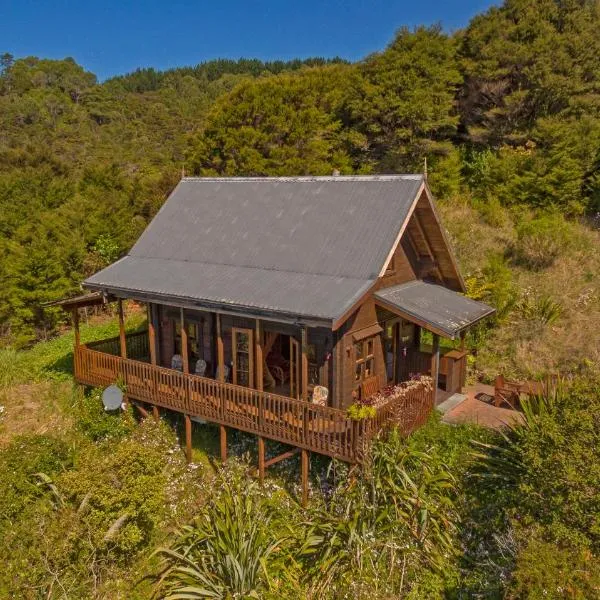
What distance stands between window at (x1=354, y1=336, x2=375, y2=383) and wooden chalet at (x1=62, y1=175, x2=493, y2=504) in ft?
0.17

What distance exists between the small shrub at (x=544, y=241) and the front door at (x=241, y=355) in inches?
588

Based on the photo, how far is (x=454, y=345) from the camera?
1945 centimetres

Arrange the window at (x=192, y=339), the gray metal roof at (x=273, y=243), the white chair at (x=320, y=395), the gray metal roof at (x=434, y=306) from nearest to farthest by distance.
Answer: the gray metal roof at (x=434, y=306) → the gray metal roof at (x=273, y=243) → the white chair at (x=320, y=395) → the window at (x=192, y=339)

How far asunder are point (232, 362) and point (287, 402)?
123 inches

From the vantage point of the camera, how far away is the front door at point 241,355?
1538cm

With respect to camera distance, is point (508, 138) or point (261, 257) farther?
point (508, 138)

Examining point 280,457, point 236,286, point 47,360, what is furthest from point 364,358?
point 47,360


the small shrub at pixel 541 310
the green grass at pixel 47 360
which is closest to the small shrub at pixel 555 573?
the small shrub at pixel 541 310

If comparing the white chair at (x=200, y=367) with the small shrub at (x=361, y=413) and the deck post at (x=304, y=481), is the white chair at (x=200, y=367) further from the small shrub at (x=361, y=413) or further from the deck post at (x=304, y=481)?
the small shrub at (x=361, y=413)

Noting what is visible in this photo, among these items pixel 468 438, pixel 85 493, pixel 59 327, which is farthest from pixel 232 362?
pixel 59 327

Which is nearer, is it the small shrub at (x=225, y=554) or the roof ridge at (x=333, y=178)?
the small shrub at (x=225, y=554)

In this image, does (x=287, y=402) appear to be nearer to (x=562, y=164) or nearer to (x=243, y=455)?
(x=243, y=455)

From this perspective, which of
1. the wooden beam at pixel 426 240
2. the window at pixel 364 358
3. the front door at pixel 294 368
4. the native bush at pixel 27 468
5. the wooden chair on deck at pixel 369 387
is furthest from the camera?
the wooden beam at pixel 426 240

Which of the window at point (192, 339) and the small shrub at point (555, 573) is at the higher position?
the window at point (192, 339)
